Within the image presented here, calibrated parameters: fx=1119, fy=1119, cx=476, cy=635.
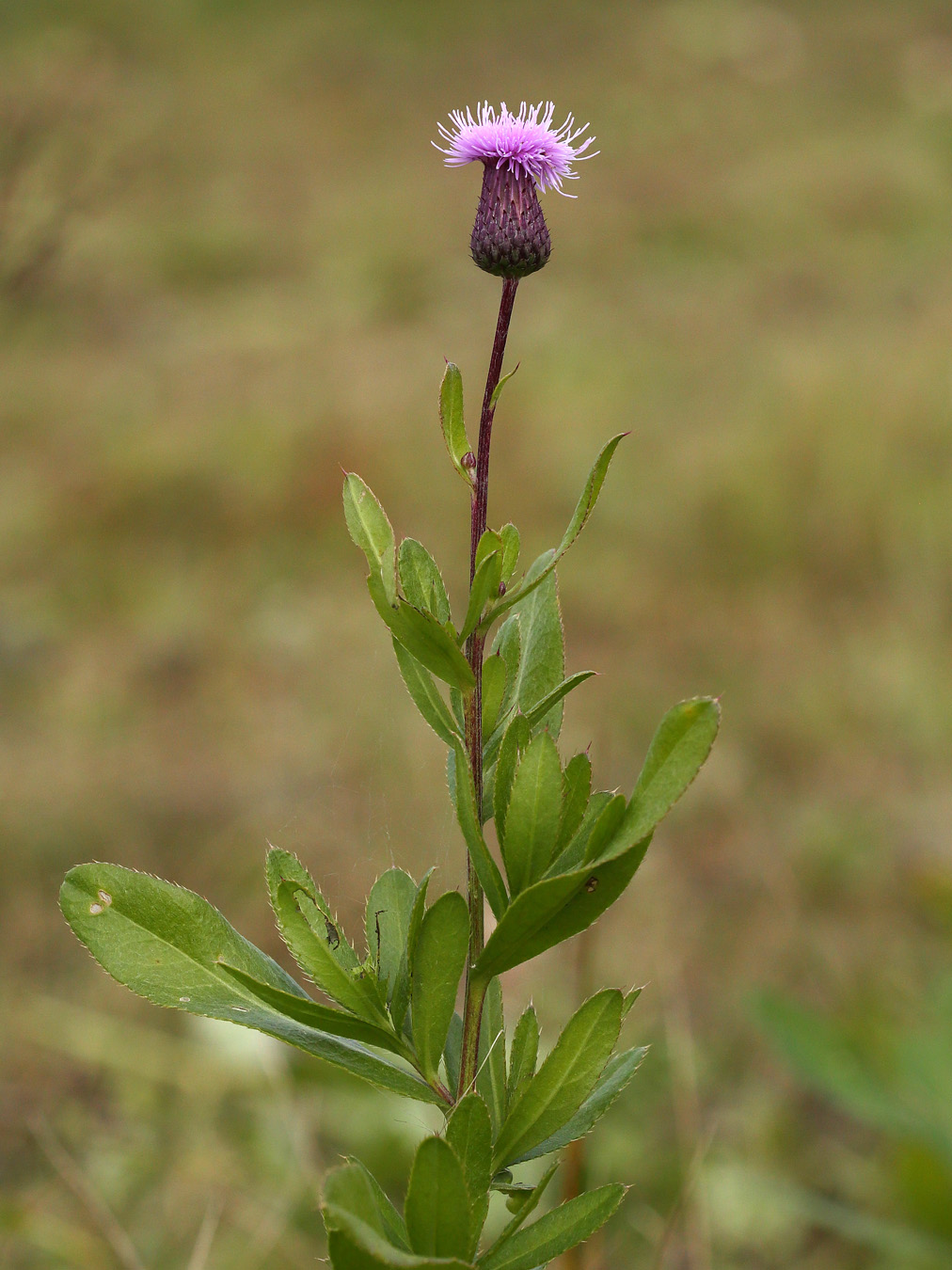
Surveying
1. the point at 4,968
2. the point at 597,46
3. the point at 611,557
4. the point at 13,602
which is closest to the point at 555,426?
the point at 611,557

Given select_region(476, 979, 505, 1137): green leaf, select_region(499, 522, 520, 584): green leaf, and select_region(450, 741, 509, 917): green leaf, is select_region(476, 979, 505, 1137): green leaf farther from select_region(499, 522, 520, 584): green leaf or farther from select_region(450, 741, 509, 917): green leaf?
select_region(499, 522, 520, 584): green leaf

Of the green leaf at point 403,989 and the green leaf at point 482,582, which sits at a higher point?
the green leaf at point 482,582

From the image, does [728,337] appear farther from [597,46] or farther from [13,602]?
[597,46]

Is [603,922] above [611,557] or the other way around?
the other way around

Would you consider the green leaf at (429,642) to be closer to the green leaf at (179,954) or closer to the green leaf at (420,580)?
the green leaf at (420,580)

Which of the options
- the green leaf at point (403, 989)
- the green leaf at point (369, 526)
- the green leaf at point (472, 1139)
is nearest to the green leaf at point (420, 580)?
the green leaf at point (369, 526)

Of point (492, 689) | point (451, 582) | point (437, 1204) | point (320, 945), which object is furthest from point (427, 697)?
point (451, 582)

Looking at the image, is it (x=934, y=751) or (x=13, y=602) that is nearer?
(x=934, y=751)
